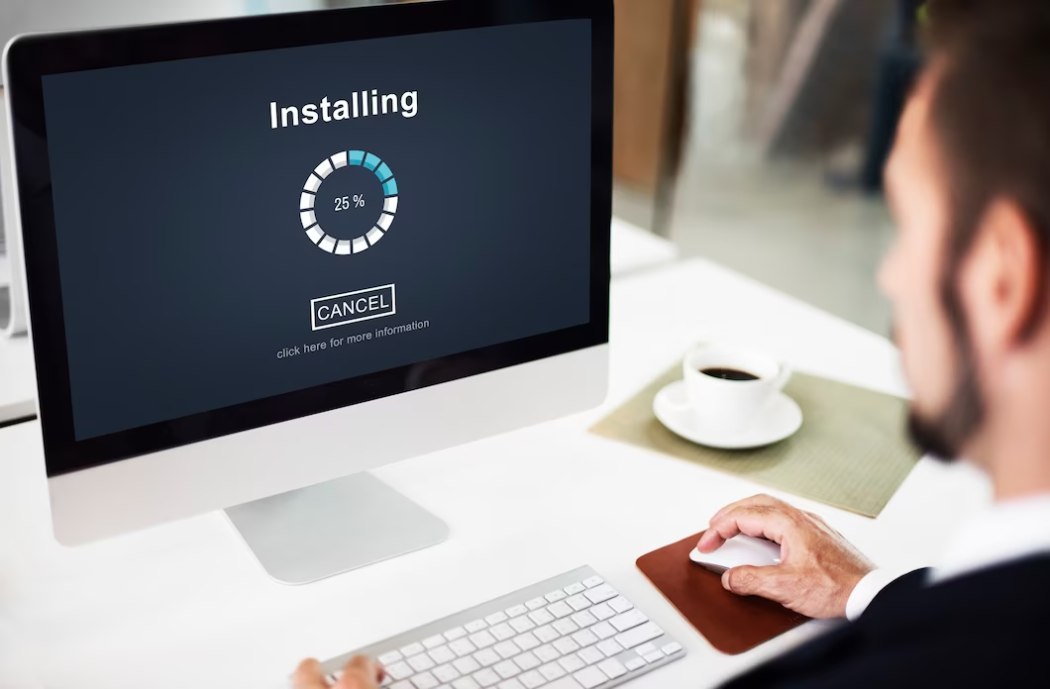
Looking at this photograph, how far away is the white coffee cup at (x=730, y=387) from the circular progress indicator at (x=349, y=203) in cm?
48

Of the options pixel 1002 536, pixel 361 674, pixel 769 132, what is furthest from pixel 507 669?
pixel 769 132

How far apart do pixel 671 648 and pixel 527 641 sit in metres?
0.13

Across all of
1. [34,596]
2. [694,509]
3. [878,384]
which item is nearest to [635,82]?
[878,384]

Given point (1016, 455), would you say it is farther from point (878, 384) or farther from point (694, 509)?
Answer: point (878, 384)

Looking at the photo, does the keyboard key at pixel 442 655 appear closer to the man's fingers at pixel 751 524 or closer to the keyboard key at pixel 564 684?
the keyboard key at pixel 564 684

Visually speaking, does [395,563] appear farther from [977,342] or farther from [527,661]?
[977,342]

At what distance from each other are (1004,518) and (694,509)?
59cm

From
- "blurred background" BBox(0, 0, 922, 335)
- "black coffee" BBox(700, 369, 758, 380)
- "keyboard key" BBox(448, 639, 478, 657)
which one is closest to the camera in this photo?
"keyboard key" BBox(448, 639, 478, 657)

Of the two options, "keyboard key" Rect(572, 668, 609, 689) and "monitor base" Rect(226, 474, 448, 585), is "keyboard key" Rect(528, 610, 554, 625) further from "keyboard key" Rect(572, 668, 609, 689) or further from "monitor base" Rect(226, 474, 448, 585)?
"monitor base" Rect(226, 474, 448, 585)

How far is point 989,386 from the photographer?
658 millimetres

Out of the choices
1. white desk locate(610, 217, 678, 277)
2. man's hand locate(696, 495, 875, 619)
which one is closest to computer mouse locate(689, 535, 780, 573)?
man's hand locate(696, 495, 875, 619)

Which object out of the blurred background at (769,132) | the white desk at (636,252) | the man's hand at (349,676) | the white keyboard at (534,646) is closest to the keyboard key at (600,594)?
the white keyboard at (534,646)

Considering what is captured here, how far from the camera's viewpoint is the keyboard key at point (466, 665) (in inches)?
37.6

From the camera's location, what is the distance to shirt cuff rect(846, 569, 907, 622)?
1.05 metres
